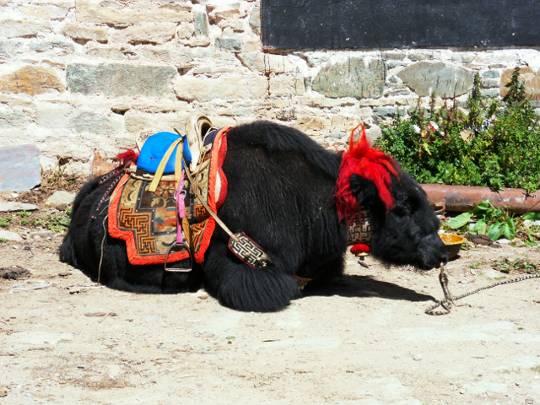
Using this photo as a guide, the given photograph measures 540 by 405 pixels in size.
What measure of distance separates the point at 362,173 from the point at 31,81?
3.60 m

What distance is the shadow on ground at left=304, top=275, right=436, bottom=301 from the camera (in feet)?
17.6

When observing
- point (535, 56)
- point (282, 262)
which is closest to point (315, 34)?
point (535, 56)

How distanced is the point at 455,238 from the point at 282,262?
5.85ft

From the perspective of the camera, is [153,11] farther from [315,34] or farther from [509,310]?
[509,310]

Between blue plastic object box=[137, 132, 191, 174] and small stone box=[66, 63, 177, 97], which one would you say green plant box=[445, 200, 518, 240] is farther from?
small stone box=[66, 63, 177, 97]

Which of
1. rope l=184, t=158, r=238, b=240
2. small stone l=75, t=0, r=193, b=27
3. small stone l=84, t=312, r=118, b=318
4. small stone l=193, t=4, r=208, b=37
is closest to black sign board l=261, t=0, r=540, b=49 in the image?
small stone l=193, t=4, r=208, b=37

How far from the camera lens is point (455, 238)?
644 centimetres

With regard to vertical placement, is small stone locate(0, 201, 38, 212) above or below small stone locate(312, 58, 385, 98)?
below

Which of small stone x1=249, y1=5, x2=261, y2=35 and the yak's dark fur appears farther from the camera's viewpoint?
small stone x1=249, y1=5, x2=261, y2=35

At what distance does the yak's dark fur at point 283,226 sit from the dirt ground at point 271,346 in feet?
0.42

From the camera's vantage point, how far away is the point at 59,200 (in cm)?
733

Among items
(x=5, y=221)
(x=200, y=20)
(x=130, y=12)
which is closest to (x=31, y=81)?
(x=130, y=12)

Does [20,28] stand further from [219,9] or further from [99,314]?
[99,314]

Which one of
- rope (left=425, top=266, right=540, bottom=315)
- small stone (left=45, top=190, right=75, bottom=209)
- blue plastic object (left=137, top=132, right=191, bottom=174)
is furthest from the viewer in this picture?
small stone (left=45, top=190, right=75, bottom=209)
